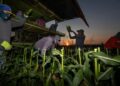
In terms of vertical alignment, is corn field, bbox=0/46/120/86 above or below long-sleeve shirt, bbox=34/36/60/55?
below

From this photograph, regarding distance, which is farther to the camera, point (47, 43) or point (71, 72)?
point (47, 43)

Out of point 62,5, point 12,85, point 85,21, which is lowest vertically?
point 12,85

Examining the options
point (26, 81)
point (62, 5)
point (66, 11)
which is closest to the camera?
point (26, 81)

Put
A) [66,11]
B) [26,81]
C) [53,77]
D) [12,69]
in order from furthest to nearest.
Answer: [66,11] → [12,69] → [26,81] → [53,77]

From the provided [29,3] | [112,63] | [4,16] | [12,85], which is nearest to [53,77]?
[12,85]

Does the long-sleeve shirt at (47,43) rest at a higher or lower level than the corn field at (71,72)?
higher

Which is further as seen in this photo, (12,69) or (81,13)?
(81,13)

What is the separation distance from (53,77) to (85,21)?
1004cm

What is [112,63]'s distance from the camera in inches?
61.3

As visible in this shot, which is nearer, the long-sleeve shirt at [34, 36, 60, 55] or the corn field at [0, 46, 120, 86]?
the corn field at [0, 46, 120, 86]

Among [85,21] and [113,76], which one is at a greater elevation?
[85,21]

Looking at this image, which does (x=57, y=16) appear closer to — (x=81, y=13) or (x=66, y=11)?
(x=66, y=11)

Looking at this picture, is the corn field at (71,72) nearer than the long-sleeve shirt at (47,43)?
Yes

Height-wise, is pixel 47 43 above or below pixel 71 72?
above
